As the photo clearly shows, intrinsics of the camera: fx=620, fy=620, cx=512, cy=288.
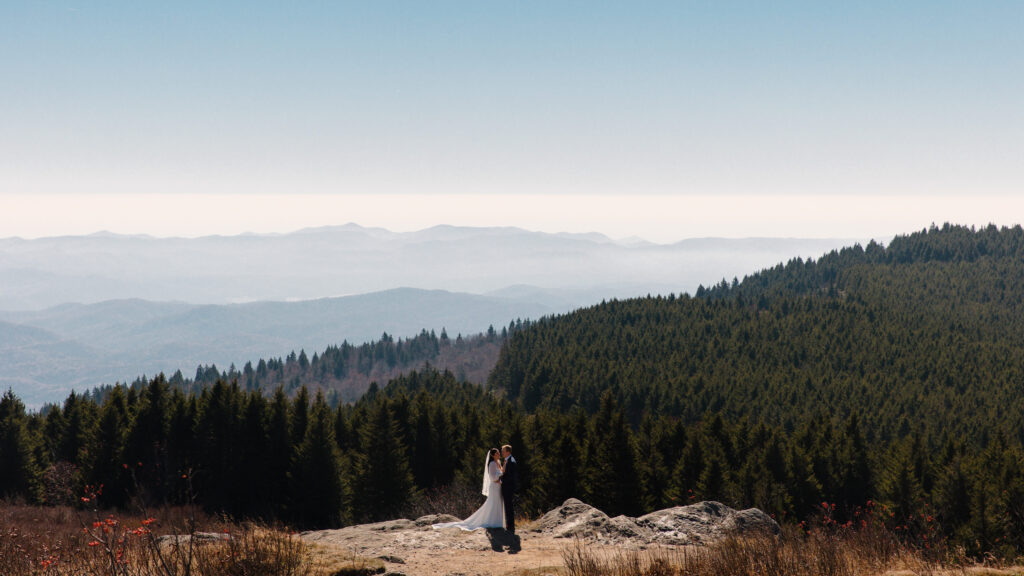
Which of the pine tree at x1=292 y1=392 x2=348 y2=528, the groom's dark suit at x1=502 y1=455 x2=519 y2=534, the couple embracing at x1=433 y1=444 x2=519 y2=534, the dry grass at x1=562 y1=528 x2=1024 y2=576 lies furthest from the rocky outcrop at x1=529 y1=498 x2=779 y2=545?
the pine tree at x1=292 y1=392 x2=348 y2=528

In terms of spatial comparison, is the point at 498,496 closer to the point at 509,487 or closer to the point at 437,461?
the point at 509,487

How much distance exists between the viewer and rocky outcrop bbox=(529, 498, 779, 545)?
2138 cm

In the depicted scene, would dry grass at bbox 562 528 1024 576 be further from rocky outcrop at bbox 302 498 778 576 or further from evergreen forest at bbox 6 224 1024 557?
evergreen forest at bbox 6 224 1024 557

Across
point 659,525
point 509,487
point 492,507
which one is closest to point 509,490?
point 509,487

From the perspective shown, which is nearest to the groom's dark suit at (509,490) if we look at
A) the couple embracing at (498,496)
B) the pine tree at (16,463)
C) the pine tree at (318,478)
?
the couple embracing at (498,496)

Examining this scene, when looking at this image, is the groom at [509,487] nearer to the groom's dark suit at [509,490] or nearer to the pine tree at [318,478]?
the groom's dark suit at [509,490]

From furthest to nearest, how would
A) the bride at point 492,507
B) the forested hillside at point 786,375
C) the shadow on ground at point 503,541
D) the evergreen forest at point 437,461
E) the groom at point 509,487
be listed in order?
the forested hillside at point 786,375
the evergreen forest at point 437,461
the bride at point 492,507
the groom at point 509,487
the shadow on ground at point 503,541

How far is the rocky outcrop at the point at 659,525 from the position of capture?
70.1 ft

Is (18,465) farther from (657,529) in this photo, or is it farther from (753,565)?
(753,565)

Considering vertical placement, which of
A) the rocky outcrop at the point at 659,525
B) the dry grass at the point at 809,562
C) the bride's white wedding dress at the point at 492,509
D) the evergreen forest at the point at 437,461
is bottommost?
the evergreen forest at the point at 437,461

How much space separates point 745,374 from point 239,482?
126179mm

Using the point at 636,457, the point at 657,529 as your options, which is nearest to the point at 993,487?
the point at 636,457

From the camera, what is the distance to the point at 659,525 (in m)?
22.6

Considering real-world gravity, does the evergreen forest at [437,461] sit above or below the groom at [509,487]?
below
